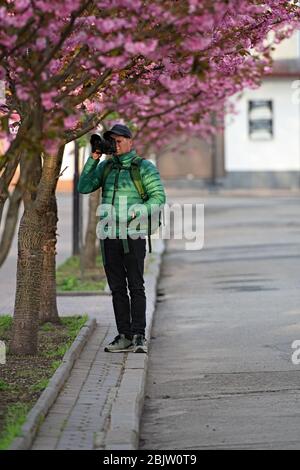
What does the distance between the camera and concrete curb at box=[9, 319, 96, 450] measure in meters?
1.60

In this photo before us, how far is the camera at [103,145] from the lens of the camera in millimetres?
11305

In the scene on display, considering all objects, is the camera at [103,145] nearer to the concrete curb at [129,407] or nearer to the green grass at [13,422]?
the concrete curb at [129,407]

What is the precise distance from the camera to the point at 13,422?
26.9 ft

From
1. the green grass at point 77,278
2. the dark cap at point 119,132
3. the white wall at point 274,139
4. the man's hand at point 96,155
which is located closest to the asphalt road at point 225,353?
the green grass at point 77,278

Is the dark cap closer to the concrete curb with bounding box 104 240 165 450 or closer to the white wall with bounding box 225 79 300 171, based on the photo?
the concrete curb with bounding box 104 240 165 450

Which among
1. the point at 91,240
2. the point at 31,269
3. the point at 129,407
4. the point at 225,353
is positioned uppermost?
the point at 31,269

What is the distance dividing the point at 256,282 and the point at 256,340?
5932 millimetres

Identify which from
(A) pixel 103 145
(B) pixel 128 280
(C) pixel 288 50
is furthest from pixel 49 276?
(C) pixel 288 50

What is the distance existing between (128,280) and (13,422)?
3744 millimetres

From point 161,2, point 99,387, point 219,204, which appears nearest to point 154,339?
point 99,387

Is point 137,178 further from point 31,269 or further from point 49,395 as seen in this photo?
point 49,395

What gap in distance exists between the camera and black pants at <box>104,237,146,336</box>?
38.3ft

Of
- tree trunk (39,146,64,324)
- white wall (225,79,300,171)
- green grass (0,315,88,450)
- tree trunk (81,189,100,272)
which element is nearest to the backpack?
green grass (0,315,88,450)

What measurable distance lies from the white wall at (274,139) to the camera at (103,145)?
136 ft
